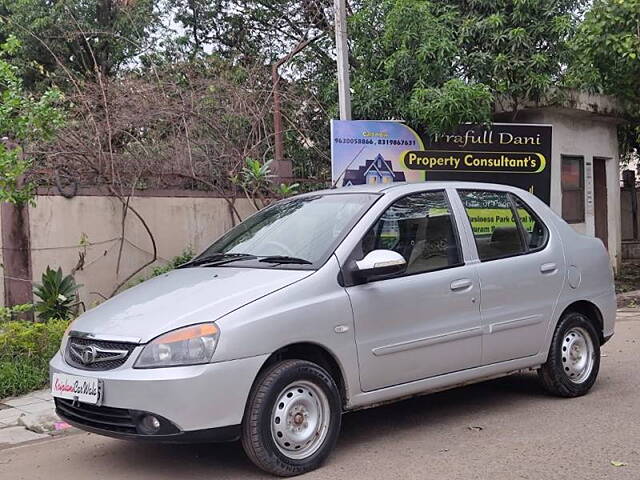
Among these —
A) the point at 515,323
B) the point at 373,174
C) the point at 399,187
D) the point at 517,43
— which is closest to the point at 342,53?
the point at 373,174

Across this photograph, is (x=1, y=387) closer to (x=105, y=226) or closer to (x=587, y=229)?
(x=105, y=226)

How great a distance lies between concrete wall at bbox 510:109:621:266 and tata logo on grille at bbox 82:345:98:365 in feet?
35.2

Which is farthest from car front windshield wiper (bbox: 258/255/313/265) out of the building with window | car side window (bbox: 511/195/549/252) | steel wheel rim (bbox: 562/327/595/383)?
the building with window

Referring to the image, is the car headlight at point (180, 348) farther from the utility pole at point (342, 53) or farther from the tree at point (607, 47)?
the tree at point (607, 47)

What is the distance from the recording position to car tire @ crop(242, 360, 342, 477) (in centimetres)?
427

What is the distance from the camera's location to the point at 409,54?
1165 centimetres

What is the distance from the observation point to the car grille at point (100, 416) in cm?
420

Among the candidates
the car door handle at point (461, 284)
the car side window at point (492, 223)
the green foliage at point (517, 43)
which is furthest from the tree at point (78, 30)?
the car door handle at point (461, 284)

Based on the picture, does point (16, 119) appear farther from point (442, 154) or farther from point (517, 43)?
point (517, 43)

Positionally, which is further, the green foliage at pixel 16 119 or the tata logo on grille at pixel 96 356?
the green foliage at pixel 16 119

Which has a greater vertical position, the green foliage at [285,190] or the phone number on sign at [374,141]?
the phone number on sign at [374,141]

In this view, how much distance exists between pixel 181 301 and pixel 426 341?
1688 mm

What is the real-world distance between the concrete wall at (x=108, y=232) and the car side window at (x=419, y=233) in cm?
494

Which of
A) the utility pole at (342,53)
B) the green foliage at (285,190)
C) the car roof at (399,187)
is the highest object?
the utility pole at (342,53)
